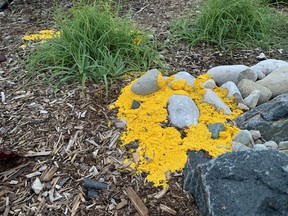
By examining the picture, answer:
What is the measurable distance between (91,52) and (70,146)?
100 centimetres

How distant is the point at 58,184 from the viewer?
228 cm

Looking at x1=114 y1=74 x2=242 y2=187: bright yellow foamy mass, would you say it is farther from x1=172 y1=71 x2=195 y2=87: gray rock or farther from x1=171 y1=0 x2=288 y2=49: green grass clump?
x1=171 y1=0 x2=288 y2=49: green grass clump

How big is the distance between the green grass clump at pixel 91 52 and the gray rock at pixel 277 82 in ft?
2.95

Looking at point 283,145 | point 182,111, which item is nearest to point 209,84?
point 182,111

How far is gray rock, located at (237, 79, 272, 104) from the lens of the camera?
2963 mm

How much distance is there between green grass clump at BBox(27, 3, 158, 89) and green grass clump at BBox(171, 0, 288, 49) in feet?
2.00

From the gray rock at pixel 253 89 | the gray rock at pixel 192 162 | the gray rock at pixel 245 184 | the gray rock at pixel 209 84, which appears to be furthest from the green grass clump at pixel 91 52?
the gray rock at pixel 245 184

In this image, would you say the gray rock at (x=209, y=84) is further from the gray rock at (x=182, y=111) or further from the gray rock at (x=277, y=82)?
the gray rock at (x=277, y=82)

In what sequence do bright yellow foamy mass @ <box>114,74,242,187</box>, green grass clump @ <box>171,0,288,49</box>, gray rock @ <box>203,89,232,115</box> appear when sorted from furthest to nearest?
1. green grass clump @ <box>171,0,288,49</box>
2. gray rock @ <box>203,89,232,115</box>
3. bright yellow foamy mass @ <box>114,74,242,187</box>

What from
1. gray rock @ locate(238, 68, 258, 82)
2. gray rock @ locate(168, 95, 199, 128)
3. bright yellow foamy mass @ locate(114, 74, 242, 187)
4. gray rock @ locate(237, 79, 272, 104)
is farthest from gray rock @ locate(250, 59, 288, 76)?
gray rock @ locate(168, 95, 199, 128)

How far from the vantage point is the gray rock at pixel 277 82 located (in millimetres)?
3010

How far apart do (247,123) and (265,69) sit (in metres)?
0.81

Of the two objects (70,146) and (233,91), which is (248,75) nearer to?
(233,91)

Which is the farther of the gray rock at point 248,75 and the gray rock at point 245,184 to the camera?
the gray rock at point 248,75
